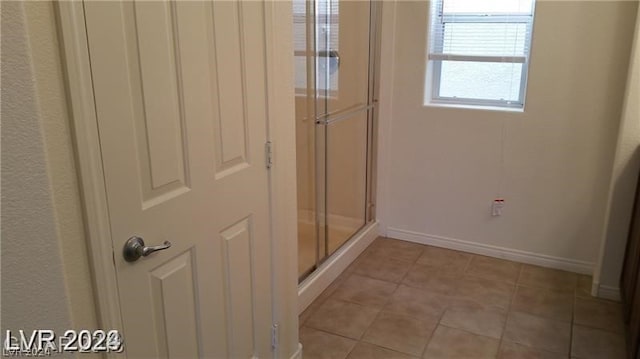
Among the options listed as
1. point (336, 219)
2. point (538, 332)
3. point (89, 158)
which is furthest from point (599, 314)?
point (89, 158)

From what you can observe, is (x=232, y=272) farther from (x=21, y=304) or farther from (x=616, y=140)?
(x=616, y=140)

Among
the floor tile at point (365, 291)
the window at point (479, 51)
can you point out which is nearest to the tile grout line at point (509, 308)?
the floor tile at point (365, 291)

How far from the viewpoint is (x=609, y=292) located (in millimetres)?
2912

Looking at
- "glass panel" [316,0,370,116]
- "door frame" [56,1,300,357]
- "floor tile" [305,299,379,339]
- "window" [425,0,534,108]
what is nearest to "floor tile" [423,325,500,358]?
"floor tile" [305,299,379,339]

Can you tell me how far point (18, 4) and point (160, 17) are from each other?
1.39 ft

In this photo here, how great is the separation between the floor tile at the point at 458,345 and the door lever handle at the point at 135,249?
5.07ft

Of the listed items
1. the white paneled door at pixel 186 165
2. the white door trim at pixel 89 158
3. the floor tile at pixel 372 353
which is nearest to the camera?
the white door trim at pixel 89 158

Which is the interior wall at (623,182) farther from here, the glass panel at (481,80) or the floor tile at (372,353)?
the floor tile at (372,353)

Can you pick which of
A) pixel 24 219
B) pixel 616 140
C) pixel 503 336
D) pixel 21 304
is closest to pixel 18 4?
pixel 24 219

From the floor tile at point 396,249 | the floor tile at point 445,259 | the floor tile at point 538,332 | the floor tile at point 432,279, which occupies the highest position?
the floor tile at point 396,249

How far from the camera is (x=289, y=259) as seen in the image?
85.1 inches

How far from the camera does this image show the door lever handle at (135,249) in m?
1.33

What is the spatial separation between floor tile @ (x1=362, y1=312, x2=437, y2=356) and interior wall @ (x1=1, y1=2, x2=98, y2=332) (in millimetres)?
1671

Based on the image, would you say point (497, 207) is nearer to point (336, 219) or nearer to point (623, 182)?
point (623, 182)
